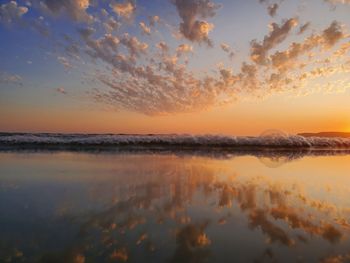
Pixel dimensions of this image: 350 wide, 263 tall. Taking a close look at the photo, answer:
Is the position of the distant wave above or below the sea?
above

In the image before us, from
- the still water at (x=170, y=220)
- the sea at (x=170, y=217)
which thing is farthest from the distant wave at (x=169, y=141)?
the still water at (x=170, y=220)

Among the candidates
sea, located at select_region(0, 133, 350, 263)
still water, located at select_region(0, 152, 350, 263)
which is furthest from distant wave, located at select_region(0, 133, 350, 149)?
still water, located at select_region(0, 152, 350, 263)

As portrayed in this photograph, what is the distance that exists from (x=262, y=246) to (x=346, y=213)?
5.76 feet

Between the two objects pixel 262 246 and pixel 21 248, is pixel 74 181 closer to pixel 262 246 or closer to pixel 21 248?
pixel 21 248

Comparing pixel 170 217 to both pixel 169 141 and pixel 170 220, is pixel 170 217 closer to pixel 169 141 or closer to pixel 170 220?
pixel 170 220

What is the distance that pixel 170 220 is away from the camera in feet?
10.5

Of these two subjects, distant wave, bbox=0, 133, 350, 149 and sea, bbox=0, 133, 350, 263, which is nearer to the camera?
sea, bbox=0, 133, 350, 263

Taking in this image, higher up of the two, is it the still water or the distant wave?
the distant wave

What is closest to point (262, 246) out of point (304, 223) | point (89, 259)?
point (304, 223)

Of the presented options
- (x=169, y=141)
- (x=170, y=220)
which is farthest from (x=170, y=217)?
(x=169, y=141)

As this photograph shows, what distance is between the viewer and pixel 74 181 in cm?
538

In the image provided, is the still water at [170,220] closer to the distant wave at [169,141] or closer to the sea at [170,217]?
the sea at [170,217]

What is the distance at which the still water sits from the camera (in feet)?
7.91

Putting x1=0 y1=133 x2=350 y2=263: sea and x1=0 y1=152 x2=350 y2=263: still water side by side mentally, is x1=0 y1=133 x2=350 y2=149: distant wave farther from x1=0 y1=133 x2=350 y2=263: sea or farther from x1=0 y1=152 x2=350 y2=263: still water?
x1=0 y1=152 x2=350 y2=263: still water
